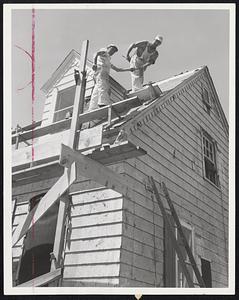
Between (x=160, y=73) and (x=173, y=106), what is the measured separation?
0.84 m

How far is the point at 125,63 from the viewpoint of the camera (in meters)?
9.39

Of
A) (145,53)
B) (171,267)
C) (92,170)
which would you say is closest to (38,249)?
(171,267)

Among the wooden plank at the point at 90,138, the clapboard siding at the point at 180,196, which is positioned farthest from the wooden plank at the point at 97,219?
the wooden plank at the point at 90,138

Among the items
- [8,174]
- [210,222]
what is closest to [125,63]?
[210,222]

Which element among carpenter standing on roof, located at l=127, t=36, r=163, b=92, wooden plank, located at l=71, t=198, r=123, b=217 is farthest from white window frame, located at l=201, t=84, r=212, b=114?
wooden plank, located at l=71, t=198, r=123, b=217

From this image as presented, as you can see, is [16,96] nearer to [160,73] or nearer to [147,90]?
[147,90]

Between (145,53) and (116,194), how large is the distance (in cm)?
385

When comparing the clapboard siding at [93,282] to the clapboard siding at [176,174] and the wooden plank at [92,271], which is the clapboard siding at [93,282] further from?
the clapboard siding at [176,174]

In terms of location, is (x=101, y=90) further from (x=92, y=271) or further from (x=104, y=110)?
(x=92, y=271)

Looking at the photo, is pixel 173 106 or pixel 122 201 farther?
pixel 173 106

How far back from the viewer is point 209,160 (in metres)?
10.4

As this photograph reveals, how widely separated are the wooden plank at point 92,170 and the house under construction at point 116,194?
0.05 feet

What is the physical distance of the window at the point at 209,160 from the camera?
1036 cm

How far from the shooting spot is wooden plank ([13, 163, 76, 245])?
5234 millimetres
